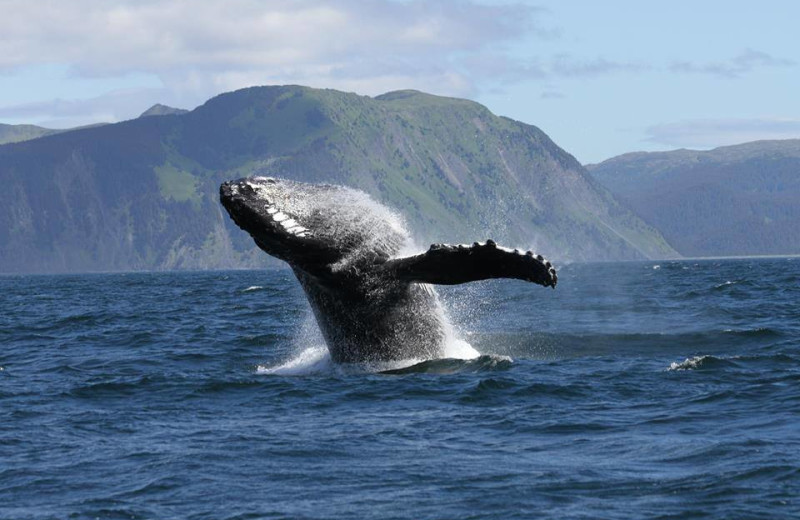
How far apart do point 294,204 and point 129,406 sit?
2569mm

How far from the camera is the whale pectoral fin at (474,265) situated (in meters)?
9.82

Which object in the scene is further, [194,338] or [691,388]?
[194,338]

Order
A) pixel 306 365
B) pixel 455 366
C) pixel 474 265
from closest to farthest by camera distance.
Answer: pixel 474 265 < pixel 455 366 < pixel 306 365

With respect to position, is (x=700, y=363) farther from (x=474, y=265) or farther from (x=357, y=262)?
(x=357, y=262)

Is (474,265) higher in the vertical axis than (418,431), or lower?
higher

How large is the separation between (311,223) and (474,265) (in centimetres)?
187

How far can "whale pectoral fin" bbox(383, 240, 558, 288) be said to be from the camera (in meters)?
9.82

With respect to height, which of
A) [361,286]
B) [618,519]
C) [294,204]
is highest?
[294,204]

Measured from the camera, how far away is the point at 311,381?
1226 cm

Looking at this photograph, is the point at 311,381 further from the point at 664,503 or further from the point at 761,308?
the point at 761,308

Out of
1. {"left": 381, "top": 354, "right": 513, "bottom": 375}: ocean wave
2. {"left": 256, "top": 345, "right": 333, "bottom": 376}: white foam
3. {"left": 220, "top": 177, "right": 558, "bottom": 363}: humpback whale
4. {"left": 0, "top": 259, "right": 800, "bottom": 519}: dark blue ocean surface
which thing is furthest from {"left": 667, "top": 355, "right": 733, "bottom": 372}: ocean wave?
{"left": 256, "top": 345, "right": 333, "bottom": 376}: white foam

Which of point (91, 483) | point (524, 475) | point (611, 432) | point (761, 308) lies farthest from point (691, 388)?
point (761, 308)

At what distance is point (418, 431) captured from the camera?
956 cm

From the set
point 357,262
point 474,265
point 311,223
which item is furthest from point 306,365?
point 474,265
